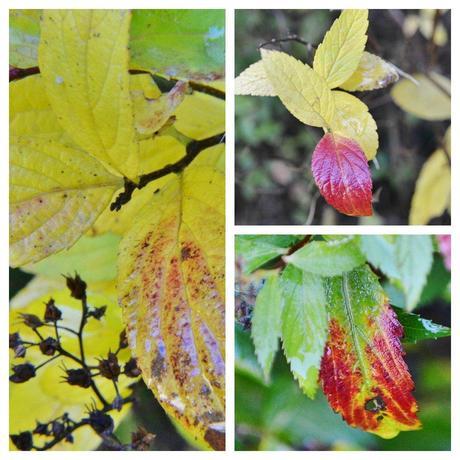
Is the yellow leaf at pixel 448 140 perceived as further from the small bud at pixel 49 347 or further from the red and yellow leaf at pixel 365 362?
the small bud at pixel 49 347

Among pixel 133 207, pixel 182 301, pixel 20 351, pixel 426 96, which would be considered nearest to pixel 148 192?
pixel 133 207

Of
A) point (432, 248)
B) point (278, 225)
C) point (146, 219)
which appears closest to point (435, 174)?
point (432, 248)

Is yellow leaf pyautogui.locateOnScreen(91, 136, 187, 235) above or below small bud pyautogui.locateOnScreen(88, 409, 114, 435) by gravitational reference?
above

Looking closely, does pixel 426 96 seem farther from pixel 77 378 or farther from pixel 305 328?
pixel 77 378

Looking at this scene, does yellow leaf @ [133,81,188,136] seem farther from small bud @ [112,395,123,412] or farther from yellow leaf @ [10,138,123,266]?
small bud @ [112,395,123,412]

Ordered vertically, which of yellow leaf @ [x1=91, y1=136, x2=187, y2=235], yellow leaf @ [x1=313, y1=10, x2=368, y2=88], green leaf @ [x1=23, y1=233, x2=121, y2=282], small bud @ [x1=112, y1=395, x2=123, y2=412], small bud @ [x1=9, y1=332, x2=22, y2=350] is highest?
yellow leaf @ [x1=313, y1=10, x2=368, y2=88]

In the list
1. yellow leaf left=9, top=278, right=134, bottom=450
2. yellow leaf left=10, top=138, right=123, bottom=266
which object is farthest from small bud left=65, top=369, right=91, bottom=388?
yellow leaf left=10, top=138, right=123, bottom=266
